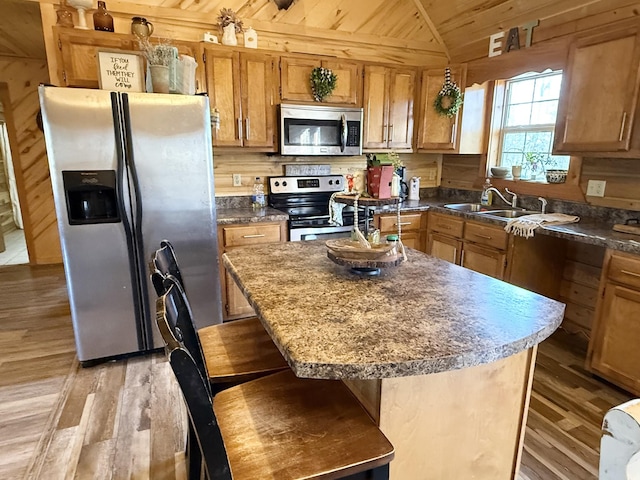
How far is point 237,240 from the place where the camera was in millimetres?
3029

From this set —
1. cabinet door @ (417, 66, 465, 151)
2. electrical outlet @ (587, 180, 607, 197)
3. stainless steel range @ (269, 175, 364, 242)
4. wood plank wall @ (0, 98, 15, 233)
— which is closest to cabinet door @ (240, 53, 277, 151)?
stainless steel range @ (269, 175, 364, 242)

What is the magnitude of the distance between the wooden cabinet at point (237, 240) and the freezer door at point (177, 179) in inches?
9.0

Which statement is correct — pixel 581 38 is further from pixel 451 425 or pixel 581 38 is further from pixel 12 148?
pixel 12 148

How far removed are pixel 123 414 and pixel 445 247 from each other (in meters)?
2.80

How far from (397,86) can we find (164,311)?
3.32 meters

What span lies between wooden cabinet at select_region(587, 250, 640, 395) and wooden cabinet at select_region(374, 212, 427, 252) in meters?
1.61

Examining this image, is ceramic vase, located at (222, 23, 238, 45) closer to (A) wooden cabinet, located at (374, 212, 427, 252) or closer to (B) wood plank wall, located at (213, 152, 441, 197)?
(B) wood plank wall, located at (213, 152, 441, 197)

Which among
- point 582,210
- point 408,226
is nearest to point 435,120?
point 408,226

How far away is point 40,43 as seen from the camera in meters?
4.14

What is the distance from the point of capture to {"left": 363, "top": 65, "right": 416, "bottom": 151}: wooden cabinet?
11.5 feet

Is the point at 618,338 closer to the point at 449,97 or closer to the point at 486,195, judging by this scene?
the point at 486,195

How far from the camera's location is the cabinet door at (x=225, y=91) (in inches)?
117

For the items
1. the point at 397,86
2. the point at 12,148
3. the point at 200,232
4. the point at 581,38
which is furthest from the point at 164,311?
the point at 12,148

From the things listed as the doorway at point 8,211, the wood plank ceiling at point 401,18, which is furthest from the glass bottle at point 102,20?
the doorway at point 8,211
